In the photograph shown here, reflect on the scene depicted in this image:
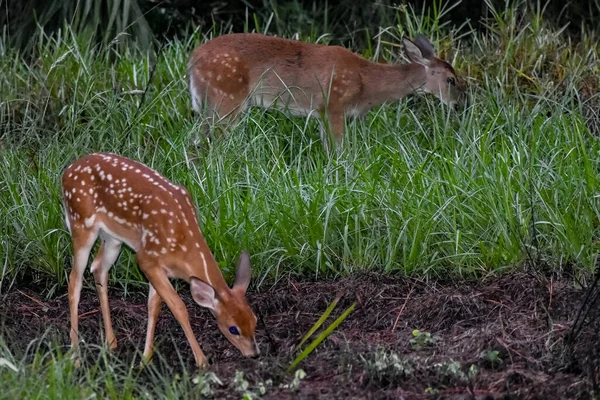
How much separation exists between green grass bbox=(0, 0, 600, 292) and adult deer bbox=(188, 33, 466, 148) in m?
0.15

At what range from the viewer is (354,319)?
240 inches

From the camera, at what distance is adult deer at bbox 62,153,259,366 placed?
5180 millimetres

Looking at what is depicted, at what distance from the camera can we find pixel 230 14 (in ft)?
39.4

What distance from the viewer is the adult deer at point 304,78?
8.51 m

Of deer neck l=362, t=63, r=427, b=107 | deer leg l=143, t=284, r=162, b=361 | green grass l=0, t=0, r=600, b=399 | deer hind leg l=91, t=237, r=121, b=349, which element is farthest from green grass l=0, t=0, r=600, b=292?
deer leg l=143, t=284, r=162, b=361

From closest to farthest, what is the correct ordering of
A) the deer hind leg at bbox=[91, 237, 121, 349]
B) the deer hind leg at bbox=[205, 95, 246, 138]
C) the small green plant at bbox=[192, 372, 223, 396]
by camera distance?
the small green plant at bbox=[192, 372, 223, 396]
the deer hind leg at bbox=[91, 237, 121, 349]
the deer hind leg at bbox=[205, 95, 246, 138]

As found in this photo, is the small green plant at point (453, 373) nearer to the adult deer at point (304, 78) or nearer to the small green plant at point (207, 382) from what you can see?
the small green plant at point (207, 382)

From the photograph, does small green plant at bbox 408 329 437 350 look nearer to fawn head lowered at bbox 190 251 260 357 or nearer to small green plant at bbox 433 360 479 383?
small green plant at bbox 433 360 479 383

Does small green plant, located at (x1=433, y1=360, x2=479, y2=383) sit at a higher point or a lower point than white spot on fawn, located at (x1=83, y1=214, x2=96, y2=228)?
lower

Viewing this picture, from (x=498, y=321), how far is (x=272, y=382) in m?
1.36

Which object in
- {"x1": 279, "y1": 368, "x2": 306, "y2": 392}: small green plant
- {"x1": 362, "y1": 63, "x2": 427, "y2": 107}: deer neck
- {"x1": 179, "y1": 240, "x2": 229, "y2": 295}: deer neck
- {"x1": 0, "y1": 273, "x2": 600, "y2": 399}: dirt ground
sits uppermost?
{"x1": 179, "y1": 240, "x2": 229, "y2": 295}: deer neck

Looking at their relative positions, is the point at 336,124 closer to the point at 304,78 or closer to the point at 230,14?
the point at 304,78

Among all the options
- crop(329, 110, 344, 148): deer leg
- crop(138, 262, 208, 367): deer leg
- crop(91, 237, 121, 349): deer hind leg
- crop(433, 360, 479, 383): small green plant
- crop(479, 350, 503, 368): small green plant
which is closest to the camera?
crop(433, 360, 479, 383): small green plant

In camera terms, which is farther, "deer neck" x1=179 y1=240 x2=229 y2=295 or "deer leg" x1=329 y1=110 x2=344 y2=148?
"deer leg" x1=329 y1=110 x2=344 y2=148
